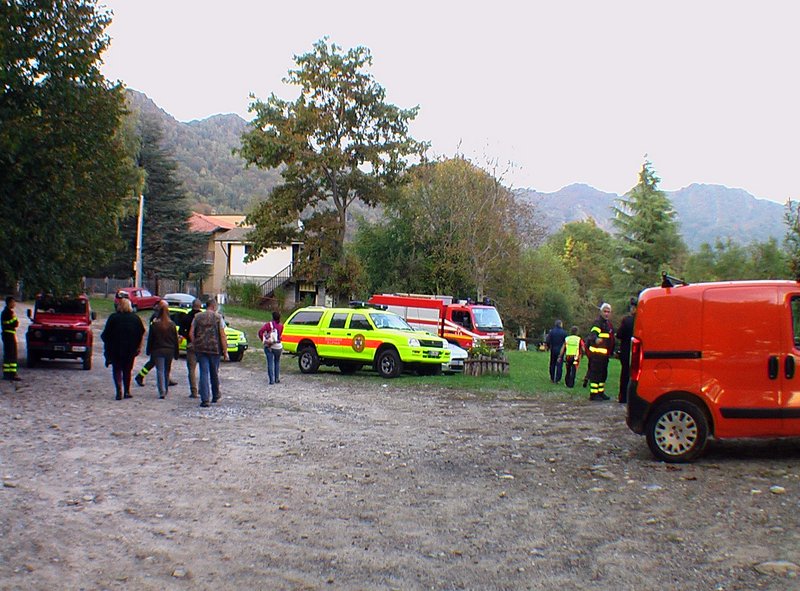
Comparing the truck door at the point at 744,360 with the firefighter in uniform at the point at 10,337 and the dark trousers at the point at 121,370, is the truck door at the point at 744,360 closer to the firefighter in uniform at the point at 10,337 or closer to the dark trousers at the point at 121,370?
the dark trousers at the point at 121,370

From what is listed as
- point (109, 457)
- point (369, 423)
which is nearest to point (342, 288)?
point (369, 423)

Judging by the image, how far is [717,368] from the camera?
31.7 feet

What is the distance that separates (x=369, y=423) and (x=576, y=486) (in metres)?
5.52

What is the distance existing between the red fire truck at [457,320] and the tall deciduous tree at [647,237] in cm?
3198

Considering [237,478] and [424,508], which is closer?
[424,508]

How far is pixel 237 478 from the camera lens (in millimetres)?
9078

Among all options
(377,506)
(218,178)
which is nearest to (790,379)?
(377,506)

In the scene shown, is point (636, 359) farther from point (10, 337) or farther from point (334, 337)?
point (10, 337)

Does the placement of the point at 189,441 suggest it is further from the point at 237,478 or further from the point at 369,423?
the point at 369,423

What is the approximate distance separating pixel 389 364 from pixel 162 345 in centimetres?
780

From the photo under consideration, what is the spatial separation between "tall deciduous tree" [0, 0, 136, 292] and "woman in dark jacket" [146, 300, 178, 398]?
179 inches

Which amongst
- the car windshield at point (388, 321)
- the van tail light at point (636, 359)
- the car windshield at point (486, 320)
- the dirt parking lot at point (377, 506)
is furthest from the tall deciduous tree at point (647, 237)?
the van tail light at point (636, 359)

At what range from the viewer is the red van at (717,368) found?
949cm

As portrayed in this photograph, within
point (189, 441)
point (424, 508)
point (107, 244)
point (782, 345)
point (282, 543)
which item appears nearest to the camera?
point (282, 543)
